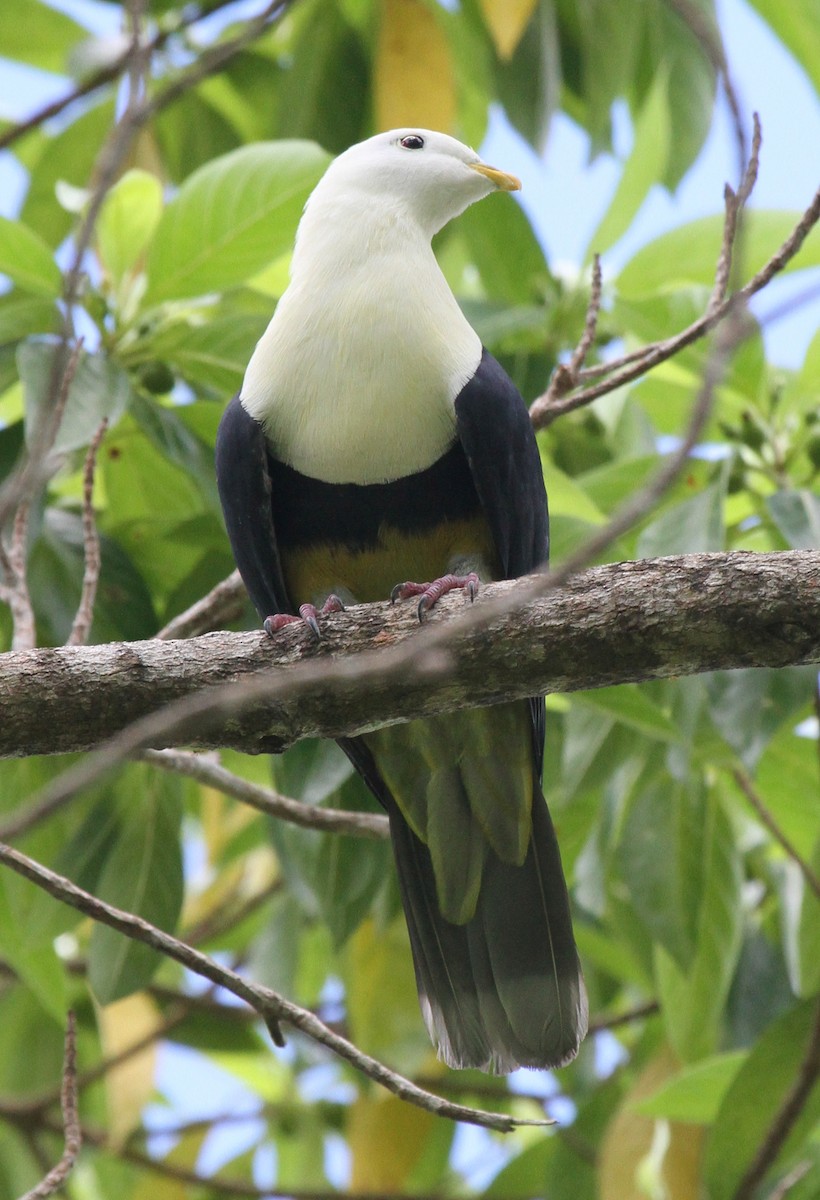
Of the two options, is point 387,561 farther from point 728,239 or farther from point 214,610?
point 728,239

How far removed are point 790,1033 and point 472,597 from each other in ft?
5.15

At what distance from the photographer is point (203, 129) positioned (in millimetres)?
4863

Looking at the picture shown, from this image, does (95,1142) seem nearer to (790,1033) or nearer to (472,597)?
(790,1033)

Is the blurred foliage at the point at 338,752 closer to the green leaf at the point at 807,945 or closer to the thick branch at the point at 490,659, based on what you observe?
the green leaf at the point at 807,945

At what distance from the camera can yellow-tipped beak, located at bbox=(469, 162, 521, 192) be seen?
11.0 ft

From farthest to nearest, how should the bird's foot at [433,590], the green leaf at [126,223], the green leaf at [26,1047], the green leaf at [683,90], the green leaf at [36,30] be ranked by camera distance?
1. the green leaf at [36,30]
2. the green leaf at [683,90]
3. the green leaf at [26,1047]
4. the green leaf at [126,223]
5. the bird's foot at [433,590]

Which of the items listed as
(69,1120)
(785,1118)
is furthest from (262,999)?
(785,1118)

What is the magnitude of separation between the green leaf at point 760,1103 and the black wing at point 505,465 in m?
1.01

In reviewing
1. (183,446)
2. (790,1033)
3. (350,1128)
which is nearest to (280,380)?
(183,446)

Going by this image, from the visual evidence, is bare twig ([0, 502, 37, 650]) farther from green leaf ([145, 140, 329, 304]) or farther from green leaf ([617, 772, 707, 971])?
green leaf ([617, 772, 707, 971])

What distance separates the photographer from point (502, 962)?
9.55ft

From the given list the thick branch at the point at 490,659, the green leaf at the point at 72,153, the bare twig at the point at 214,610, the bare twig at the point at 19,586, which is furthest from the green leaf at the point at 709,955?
the green leaf at the point at 72,153

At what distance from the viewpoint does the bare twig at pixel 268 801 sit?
2859mm

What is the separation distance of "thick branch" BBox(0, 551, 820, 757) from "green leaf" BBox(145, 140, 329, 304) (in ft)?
4.26
